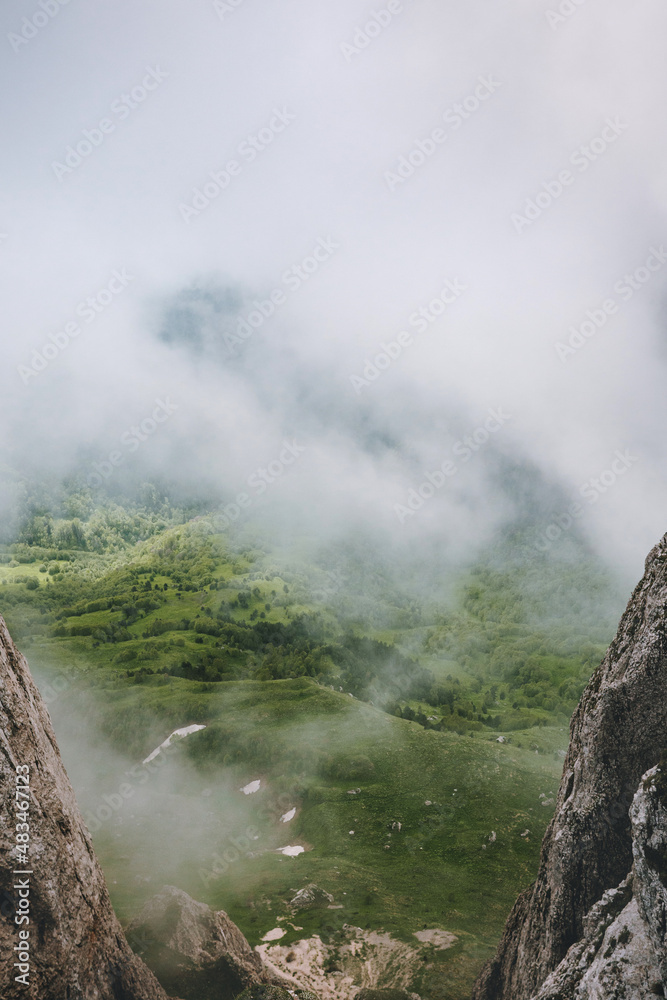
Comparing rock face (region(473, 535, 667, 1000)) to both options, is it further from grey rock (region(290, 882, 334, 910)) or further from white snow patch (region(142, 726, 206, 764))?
white snow patch (region(142, 726, 206, 764))

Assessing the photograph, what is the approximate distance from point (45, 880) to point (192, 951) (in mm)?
19243

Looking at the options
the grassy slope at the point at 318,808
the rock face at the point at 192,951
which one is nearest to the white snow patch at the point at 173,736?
the grassy slope at the point at 318,808

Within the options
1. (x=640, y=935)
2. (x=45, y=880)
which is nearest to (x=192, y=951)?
(x=45, y=880)

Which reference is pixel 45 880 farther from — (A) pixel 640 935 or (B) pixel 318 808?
(B) pixel 318 808

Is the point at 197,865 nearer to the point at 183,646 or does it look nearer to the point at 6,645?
the point at 6,645

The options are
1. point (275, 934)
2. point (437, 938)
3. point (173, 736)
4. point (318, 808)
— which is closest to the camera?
point (437, 938)

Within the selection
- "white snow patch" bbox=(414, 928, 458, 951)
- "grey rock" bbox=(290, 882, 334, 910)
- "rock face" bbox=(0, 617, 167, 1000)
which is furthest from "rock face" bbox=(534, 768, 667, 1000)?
"grey rock" bbox=(290, 882, 334, 910)

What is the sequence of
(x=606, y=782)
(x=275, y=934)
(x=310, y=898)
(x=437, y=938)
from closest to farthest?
(x=606, y=782), (x=437, y=938), (x=275, y=934), (x=310, y=898)

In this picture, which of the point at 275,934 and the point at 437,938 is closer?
the point at 437,938

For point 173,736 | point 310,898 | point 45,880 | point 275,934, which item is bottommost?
point 173,736

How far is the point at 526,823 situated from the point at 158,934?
177ft

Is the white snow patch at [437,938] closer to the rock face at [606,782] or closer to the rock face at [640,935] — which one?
the rock face at [606,782]

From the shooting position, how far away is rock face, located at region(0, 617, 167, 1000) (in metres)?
20.0

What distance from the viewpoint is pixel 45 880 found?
21203 millimetres
